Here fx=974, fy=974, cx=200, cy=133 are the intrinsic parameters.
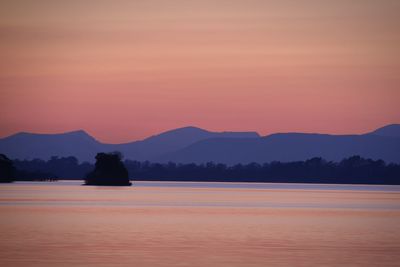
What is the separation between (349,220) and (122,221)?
818 inches

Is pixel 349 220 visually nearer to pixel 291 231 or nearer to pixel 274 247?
pixel 291 231

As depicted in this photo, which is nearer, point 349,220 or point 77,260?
point 77,260

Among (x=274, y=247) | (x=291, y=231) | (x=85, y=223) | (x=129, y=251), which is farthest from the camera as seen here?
(x=85, y=223)

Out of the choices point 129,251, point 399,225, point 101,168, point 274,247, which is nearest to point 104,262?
point 129,251

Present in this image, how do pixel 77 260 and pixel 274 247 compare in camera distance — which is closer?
pixel 77 260

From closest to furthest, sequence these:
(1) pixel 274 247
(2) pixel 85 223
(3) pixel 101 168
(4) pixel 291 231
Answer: (1) pixel 274 247
(4) pixel 291 231
(2) pixel 85 223
(3) pixel 101 168

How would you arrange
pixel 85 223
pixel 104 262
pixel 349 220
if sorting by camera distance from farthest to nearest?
1. pixel 349 220
2. pixel 85 223
3. pixel 104 262

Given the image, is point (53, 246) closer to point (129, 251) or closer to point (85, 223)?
point (129, 251)

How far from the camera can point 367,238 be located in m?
64.4

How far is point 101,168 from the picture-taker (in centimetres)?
19412

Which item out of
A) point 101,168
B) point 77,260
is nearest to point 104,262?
point 77,260

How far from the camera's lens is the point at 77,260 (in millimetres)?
48344

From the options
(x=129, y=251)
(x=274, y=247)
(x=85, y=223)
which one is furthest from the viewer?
(x=85, y=223)

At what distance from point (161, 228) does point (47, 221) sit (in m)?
12.1
